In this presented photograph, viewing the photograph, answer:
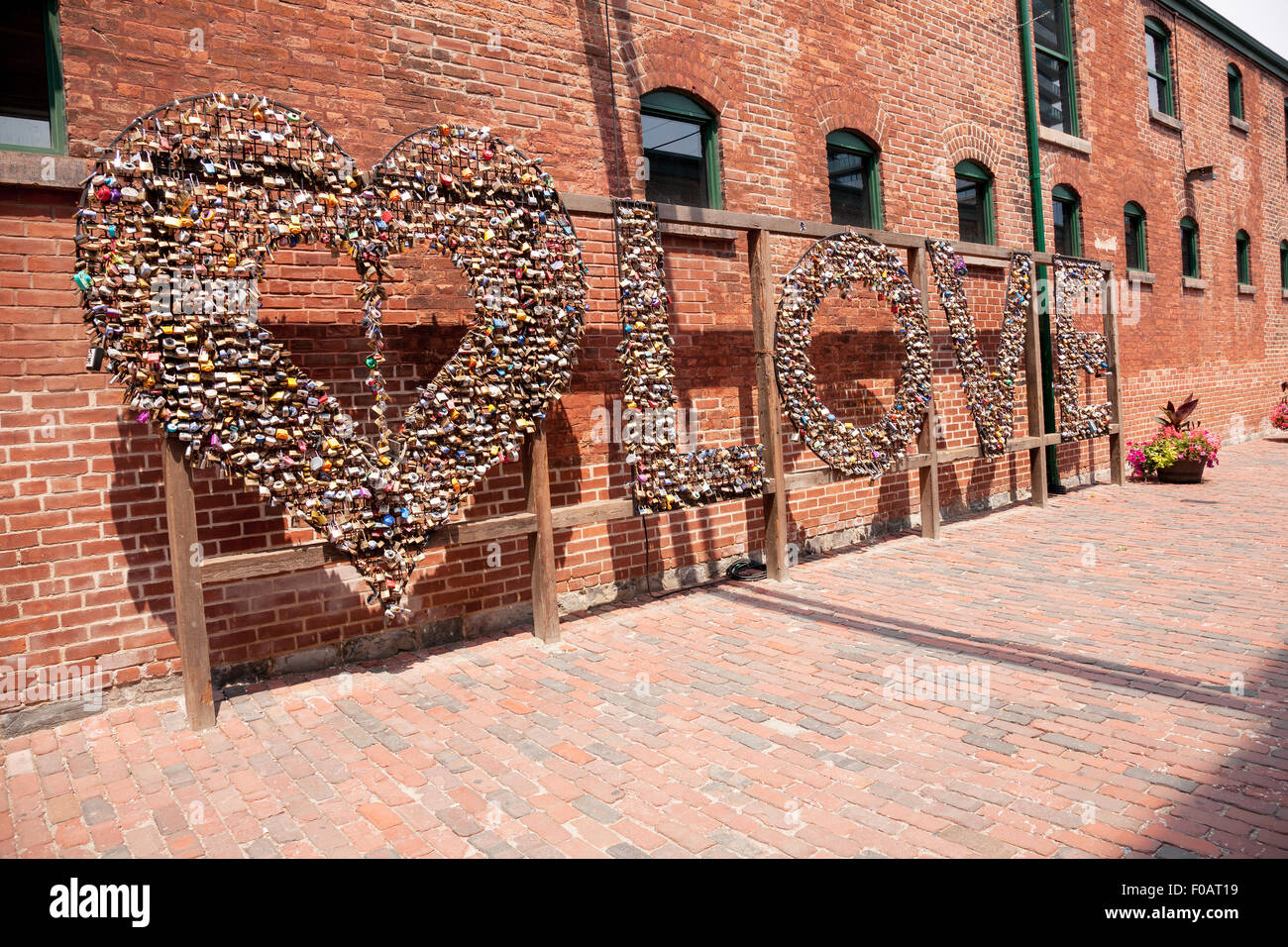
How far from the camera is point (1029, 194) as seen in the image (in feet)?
35.6

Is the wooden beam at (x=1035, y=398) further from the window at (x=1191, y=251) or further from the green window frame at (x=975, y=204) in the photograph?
the window at (x=1191, y=251)

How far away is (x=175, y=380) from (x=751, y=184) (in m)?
5.12

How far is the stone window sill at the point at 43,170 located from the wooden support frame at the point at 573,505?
4.80 feet

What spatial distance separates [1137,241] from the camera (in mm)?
13992

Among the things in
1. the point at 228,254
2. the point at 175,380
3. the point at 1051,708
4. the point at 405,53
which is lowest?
the point at 1051,708

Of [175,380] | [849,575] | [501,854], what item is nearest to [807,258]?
[849,575]

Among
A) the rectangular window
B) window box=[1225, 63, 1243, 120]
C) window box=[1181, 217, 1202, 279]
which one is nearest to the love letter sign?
the rectangular window

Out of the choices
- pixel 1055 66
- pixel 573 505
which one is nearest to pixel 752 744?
pixel 573 505

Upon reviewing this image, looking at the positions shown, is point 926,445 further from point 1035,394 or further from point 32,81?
point 32,81

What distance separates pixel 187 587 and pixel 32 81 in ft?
9.26

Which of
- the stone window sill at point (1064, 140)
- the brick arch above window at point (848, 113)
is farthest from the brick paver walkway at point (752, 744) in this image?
the stone window sill at point (1064, 140)

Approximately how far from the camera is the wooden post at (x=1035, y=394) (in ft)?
32.9

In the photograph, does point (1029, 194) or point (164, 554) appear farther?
point (1029, 194)

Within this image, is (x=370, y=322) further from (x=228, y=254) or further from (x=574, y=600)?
(x=574, y=600)
